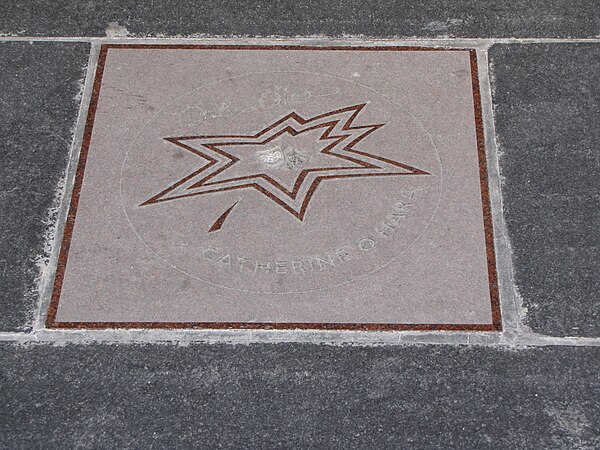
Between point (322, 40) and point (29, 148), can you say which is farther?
point (322, 40)

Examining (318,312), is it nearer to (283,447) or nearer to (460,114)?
(283,447)

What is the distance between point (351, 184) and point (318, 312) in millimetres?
703

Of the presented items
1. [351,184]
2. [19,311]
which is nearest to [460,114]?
[351,184]

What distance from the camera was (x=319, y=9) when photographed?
4641mm

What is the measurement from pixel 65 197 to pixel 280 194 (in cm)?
104

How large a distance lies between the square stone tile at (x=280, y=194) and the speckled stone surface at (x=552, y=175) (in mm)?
160

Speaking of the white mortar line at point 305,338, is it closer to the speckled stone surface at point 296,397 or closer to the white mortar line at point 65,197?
the speckled stone surface at point 296,397

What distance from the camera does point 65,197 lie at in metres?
3.89
